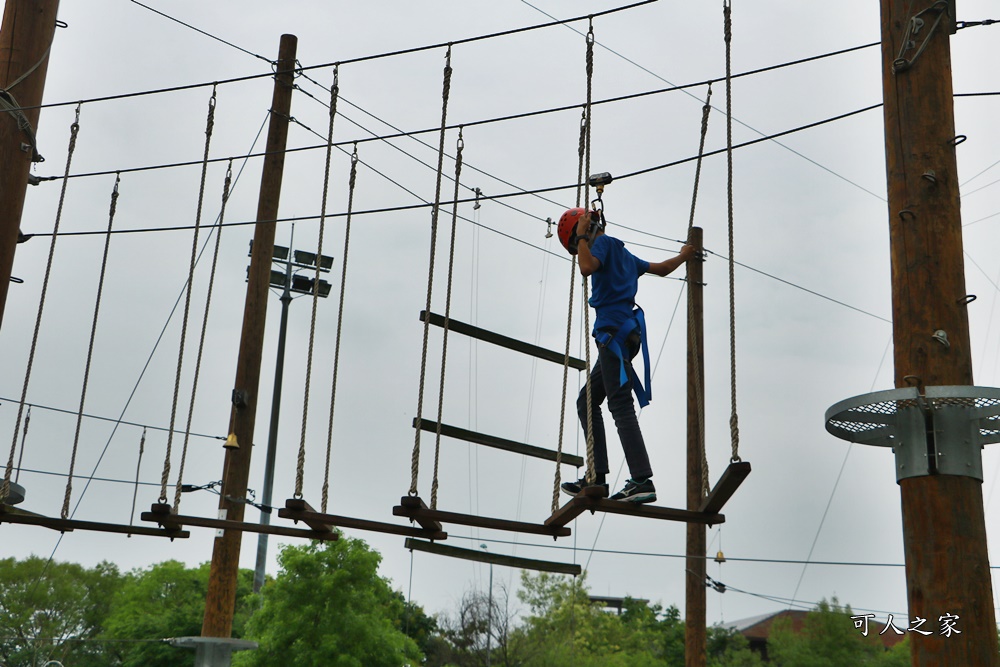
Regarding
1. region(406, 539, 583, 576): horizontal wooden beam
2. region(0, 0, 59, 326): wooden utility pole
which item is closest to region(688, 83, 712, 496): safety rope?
region(406, 539, 583, 576): horizontal wooden beam

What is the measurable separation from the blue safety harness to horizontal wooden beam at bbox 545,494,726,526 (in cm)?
59

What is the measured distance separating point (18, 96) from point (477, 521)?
3.70 meters

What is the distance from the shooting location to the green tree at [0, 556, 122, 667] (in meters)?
32.2

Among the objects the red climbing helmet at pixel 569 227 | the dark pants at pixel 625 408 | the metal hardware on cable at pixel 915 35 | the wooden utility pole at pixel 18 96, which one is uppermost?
the wooden utility pole at pixel 18 96

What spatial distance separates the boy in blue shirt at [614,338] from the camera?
4992 millimetres

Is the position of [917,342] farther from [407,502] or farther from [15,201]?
[15,201]

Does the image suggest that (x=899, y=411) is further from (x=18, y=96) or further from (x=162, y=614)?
(x=162, y=614)

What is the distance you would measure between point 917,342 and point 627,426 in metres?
1.52

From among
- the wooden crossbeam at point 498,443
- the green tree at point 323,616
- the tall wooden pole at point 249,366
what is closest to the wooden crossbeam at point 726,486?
the wooden crossbeam at point 498,443

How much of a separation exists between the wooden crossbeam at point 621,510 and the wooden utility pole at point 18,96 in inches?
138

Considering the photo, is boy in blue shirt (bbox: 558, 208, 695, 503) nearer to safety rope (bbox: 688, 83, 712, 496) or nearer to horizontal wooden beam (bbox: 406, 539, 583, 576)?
safety rope (bbox: 688, 83, 712, 496)

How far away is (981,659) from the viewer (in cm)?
348

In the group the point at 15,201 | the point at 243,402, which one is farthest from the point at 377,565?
the point at 15,201

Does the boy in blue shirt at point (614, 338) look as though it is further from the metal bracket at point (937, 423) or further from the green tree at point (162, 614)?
the green tree at point (162, 614)
